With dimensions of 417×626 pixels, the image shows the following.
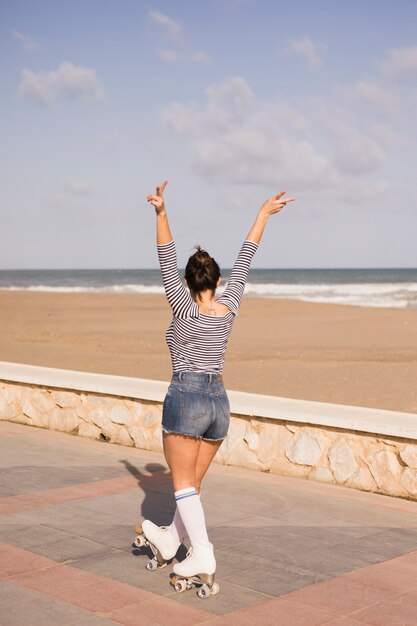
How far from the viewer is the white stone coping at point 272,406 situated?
21.2 feet

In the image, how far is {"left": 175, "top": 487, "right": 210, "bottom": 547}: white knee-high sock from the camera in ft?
14.5

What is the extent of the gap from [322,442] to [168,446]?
2608mm

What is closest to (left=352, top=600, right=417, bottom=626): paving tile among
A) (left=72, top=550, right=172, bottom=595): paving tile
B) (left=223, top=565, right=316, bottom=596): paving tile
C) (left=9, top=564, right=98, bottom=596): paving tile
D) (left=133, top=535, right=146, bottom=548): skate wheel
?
(left=223, top=565, right=316, bottom=596): paving tile

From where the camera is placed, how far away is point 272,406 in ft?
23.7

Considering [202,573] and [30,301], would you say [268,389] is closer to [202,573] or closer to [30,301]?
[202,573]

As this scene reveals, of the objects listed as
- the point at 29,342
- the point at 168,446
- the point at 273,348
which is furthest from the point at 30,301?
the point at 168,446

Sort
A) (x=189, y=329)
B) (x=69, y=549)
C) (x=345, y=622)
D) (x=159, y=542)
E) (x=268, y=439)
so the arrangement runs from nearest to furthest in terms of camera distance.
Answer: (x=345, y=622), (x=189, y=329), (x=159, y=542), (x=69, y=549), (x=268, y=439)

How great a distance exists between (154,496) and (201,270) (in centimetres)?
262

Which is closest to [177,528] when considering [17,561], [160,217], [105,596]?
[105,596]

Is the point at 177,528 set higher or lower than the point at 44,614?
higher

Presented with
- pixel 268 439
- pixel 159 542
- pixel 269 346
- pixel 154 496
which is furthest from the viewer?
pixel 269 346

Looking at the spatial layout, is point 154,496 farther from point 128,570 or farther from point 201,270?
point 201,270

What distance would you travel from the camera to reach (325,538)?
548cm

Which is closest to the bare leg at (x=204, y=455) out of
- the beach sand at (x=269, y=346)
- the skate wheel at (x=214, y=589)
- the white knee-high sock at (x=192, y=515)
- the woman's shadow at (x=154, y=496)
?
the white knee-high sock at (x=192, y=515)
